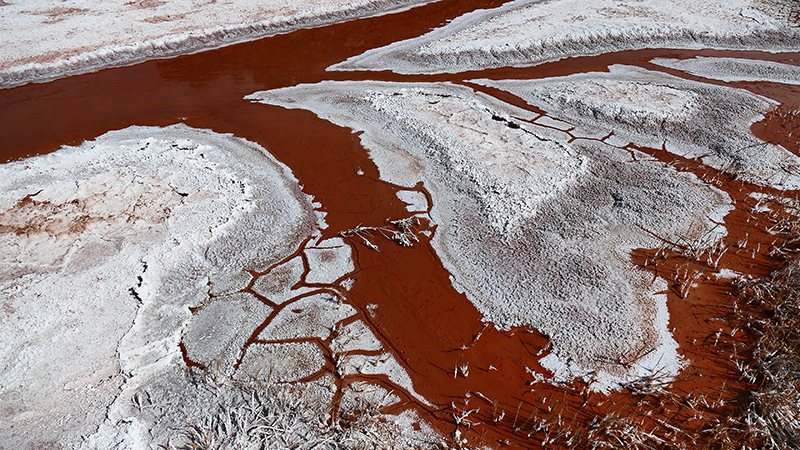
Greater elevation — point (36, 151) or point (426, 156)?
point (36, 151)


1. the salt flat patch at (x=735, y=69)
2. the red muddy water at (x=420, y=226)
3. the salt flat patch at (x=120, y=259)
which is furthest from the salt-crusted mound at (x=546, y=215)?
the salt flat patch at (x=735, y=69)

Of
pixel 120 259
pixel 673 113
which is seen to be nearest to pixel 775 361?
pixel 673 113

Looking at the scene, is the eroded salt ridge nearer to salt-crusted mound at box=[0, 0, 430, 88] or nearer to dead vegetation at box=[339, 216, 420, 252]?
dead vegetation at box=[339, 216, 420, 252]

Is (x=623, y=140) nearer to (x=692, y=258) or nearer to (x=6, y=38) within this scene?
(x=692, y=258)

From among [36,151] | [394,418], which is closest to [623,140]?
[394,418]

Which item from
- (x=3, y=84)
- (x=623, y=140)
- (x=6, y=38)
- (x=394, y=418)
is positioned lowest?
(x=394, y=418)

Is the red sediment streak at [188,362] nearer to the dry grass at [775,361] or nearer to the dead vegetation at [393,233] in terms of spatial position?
the dead vegetation at [393,233]
